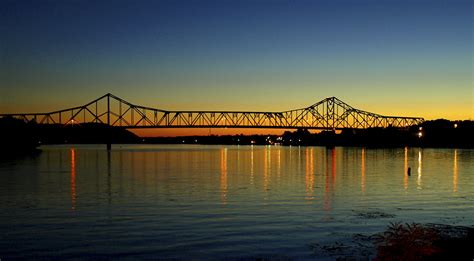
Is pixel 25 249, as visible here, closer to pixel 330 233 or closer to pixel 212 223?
pixel 212 223

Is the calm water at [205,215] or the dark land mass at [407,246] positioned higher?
the dark land mass at [407,246]

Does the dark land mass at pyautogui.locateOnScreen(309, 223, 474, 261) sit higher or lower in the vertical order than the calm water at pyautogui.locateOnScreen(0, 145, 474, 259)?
higher

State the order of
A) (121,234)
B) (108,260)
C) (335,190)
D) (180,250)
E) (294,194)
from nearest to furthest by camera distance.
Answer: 1. (108,260)
2. (180,250)
3. (121,234)
4. (294,194)
5. (335,190)

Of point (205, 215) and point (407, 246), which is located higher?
point (407, 246)

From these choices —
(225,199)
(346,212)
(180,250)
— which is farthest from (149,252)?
(225,199)

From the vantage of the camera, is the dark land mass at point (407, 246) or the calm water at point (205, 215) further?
the calm water at point (205, 215)

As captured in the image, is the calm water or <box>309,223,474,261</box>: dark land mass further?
the calm water

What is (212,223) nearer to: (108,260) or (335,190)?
(108,260)

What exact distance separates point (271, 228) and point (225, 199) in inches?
482

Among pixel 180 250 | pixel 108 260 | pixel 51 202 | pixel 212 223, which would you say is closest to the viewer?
pixel 108 260

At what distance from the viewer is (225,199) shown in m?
36.4

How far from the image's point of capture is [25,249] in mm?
20000

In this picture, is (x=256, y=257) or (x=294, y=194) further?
(x=294, y=194)

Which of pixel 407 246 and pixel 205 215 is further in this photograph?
pixel 205 215
